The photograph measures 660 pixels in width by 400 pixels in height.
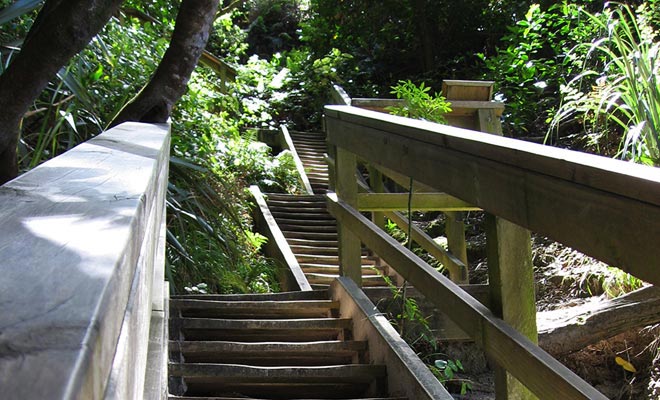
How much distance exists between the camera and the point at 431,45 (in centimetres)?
1488

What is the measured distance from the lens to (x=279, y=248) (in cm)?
723

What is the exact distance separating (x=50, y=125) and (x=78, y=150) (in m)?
2.94

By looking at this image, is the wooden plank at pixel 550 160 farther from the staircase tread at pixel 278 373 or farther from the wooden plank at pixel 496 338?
the staircase tread at pixel 278 373

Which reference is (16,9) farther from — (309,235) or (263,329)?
(309,235)

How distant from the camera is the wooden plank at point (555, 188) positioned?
4.20 ft

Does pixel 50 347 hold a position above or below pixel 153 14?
below

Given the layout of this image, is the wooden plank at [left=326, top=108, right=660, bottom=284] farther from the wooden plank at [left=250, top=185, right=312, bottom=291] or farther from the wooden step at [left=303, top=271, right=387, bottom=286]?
the wooden step at [left=303, top=271, right=387, bottom=286]

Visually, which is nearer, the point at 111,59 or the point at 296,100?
the point at 111,59

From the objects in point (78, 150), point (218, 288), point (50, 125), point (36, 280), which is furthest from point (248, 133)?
point (36, 280)

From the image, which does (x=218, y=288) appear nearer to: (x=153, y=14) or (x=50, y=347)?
(x=153, y=14)

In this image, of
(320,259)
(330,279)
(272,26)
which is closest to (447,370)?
(330,279)

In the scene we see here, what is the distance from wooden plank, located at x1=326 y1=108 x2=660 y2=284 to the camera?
50.4 inches

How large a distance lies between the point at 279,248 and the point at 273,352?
13.0 feet

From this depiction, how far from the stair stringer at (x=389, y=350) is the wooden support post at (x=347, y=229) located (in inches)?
2.8
